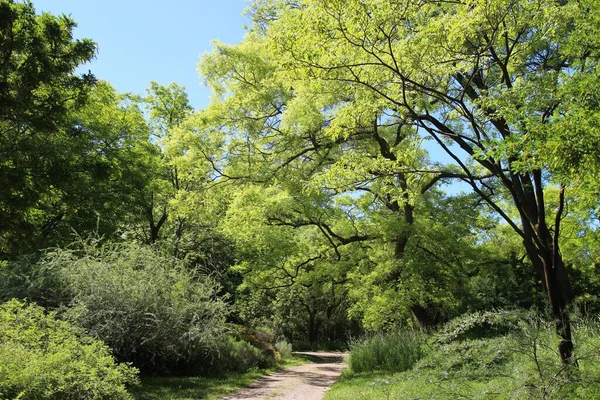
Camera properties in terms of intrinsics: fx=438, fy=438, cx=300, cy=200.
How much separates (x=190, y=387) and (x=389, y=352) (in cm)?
507

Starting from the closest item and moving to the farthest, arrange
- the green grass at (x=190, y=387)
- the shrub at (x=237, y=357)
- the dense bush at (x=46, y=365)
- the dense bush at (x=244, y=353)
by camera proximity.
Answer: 1. the dense bush at (x=46, y=365)
2. the green grass at (x=190, y=387)
3. the shrub at (x=237, y=357)
4. the dense bush at (x=244, y=353)

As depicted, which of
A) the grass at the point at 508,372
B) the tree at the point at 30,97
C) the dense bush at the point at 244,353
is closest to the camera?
the grass at the point at 508,372

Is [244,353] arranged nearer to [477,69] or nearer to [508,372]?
[508,372]

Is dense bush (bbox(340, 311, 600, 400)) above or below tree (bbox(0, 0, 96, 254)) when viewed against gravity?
below

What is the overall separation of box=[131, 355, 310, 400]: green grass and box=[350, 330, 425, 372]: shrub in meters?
2.92

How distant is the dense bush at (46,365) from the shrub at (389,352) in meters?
6.47

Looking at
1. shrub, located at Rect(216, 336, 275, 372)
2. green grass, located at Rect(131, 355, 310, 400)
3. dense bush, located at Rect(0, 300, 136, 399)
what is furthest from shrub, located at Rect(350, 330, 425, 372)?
dense bush, located at Rect(0, 300, 136, 399)

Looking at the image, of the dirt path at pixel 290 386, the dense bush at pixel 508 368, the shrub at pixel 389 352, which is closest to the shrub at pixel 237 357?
the dirt path at pixel 290 386

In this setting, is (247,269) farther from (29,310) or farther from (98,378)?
(98,378)

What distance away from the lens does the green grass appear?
28.2 feet

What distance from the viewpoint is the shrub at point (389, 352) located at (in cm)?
1090

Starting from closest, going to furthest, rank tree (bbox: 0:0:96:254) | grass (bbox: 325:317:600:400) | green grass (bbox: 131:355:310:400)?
grass (bbox: 325:317:600:400) → green grass (bbox: 131:355:310:400) → tree (bbox: 0:0:96:254)

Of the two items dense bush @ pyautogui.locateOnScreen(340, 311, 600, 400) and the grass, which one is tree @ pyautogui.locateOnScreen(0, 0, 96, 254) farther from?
dense bush @ pyautogui.locateOnScreen(340, 311, 600, 400)

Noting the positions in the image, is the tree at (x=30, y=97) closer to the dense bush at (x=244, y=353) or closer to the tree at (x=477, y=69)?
the tree at (x=477, y=69)
